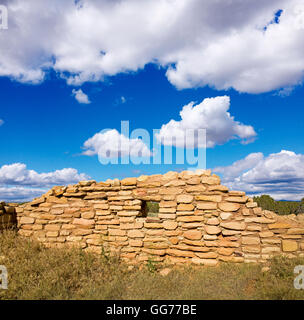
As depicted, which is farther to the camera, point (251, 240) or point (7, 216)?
point (7, 216)

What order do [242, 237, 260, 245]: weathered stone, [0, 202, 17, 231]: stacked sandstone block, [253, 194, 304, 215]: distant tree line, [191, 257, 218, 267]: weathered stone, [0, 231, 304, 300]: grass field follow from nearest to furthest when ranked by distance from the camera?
[0, 231, 304, 300]: grass field → [242, 237, 260, 245]: weathered stone → [191, 257, 218, 267]: weathered stone → [0, 202, 17, 231]: stacked sandstone block → [253, 194, 304, 215]: distant tree line

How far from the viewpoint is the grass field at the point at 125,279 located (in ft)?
14.7

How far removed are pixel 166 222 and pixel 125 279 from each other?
5.22ft

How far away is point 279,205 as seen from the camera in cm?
1387

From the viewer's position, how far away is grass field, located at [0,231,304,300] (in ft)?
14.7

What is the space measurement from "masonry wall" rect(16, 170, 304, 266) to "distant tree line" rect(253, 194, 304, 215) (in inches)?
313

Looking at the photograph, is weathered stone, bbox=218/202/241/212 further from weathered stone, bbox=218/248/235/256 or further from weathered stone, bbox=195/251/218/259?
weathered stone, bbox=195/251/218/259

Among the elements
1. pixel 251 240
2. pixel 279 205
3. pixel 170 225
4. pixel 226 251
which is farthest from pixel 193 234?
pixel 279 205

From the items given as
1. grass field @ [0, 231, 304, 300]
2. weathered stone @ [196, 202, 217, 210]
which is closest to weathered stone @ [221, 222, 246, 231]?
weathered stone @ [196, 202, 217, 210]

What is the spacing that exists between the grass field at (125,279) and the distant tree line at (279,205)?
28.9 feet

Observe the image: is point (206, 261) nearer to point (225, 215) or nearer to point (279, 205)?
point (225, 215)

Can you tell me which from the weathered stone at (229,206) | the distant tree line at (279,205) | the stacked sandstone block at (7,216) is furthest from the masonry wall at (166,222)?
the distant tree line at (279,205)

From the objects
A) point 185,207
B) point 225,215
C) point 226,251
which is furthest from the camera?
point 185,207
